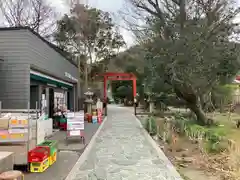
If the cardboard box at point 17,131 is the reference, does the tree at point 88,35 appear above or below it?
above

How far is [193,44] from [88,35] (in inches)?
772

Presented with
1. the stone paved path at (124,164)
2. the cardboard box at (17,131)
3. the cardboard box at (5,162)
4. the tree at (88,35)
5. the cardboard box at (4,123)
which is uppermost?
the tree at (88,35)

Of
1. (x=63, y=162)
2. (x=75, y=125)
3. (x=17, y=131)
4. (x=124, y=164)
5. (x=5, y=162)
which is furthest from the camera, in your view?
(x=75, y=125)

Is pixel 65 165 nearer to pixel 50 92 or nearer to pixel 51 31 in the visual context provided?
pixel 50 92

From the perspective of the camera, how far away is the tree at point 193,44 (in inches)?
465

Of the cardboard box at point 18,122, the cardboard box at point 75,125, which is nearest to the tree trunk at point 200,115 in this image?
the cardboard box at point 75,125

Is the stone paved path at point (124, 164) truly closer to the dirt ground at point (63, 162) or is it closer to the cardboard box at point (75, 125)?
the dirt ground at point (63, 162)

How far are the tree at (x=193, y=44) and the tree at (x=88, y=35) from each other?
16.7 m

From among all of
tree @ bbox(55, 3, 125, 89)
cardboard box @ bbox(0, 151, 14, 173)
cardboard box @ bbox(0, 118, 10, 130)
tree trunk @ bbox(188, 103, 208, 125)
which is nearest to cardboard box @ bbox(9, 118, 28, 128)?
cardboard box @ bbox(0, 118, 10, 130)

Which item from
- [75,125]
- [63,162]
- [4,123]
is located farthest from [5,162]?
[75,125]

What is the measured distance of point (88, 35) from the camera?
97.6 ft

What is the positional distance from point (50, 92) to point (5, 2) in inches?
738

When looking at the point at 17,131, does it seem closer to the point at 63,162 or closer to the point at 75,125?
the point at 63,162

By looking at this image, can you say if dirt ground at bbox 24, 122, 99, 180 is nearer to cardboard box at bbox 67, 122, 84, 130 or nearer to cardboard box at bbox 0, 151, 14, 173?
cardboard box at bbox 67, 122, 84, 130
